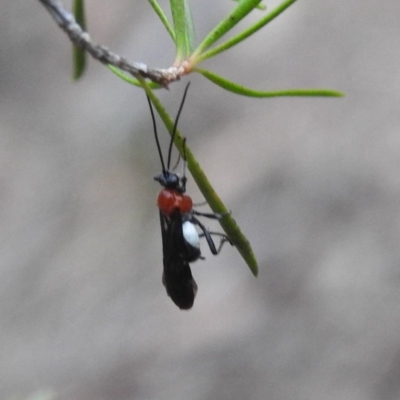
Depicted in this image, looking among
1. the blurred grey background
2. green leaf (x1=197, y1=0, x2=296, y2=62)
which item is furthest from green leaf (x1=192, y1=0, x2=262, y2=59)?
the blurred grey background

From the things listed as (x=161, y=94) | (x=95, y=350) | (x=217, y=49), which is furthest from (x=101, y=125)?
(x=217, y=49)

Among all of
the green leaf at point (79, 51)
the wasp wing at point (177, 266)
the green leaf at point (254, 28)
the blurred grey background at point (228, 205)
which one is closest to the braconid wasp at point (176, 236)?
the wasp wing at point (177, 266)

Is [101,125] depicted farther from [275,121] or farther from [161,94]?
[275,121]

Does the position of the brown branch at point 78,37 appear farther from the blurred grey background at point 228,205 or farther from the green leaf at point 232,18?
the blurred grey background at point 228,205

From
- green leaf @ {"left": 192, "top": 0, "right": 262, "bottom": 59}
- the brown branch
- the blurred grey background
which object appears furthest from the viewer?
the blurred grey background

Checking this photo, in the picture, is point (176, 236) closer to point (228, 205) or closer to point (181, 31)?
point (181, 31)

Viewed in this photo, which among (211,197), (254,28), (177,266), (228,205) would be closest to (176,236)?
(177,266)

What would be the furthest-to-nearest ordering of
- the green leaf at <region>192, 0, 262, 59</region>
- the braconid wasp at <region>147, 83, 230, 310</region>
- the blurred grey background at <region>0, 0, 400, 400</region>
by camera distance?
the blurred grey background at <region>0, 0, 400, 400</region> < the braconid wasp at <region>147, 83, 230, 310</region> < the green leaf at <region>192, 0, 262, 59</region>

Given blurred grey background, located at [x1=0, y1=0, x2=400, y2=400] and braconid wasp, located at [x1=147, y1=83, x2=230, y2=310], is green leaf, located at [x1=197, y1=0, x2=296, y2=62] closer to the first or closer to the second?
braconid wasp, located at [x1=147, y1=83, x2=230, y2=310]
